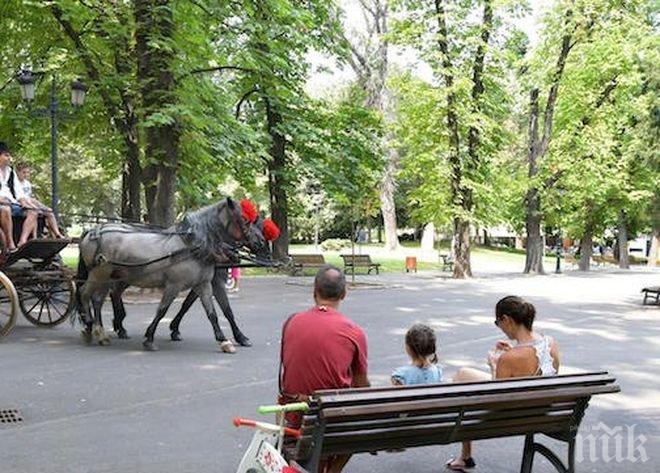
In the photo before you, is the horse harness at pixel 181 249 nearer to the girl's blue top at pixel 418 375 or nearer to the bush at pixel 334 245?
the girl's blue top at pixel 418 375

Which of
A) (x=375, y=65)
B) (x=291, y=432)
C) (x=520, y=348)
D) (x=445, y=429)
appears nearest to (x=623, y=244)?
(x=375, y=65)

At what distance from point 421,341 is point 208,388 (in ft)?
12.4

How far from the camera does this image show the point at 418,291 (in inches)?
856

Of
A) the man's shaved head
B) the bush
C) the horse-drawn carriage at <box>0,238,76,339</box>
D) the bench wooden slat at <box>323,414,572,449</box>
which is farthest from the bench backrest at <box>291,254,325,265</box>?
the bush

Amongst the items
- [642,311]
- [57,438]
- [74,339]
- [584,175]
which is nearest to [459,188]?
[584,175]

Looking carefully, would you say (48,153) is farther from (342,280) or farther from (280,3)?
(342,280)

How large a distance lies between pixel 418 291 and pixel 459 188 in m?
8.84

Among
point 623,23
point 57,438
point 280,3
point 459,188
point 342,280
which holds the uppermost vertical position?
point 623,23

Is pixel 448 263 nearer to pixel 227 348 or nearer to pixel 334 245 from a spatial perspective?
pixel 334 245

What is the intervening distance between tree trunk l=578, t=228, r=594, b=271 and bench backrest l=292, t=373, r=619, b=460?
38082mm

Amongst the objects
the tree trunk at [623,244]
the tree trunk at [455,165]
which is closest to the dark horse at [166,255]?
the tree trunk at [455,165]

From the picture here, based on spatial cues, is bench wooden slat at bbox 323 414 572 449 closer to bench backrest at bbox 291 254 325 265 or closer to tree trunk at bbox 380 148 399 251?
bench backrest at bbox 291 254 325 265

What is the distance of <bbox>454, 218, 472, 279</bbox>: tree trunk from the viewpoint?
2925 centimetres

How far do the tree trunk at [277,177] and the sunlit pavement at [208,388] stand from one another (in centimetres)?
1277
